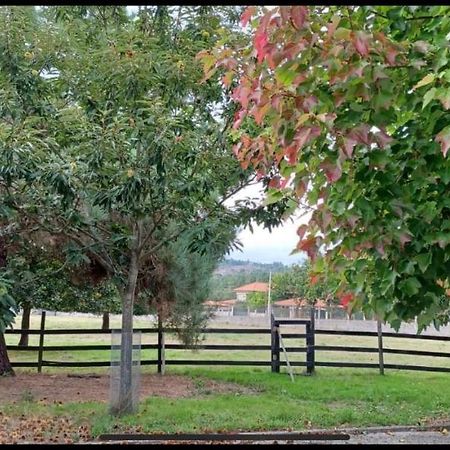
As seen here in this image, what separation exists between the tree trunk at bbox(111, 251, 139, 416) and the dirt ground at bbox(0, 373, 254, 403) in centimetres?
93

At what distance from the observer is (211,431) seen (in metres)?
5.12

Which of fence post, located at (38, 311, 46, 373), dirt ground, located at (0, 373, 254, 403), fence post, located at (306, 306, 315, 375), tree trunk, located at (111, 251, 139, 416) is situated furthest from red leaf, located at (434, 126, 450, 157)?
fence post, located at (38, 311, 46, 373)

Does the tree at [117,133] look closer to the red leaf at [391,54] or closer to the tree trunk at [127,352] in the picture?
the tree trunk at [127,352]

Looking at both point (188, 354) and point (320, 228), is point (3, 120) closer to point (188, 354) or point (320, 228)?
point (320, 228)

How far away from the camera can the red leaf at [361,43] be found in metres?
1.29

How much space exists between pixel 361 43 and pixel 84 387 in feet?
24.1

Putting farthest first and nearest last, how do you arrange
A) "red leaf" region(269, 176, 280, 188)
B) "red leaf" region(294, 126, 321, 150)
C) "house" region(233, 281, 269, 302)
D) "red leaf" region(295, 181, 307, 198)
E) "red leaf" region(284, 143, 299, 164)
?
"house" region(233, 281, 269, 302) < "red leaf" region(269, 176, 280, 188) < "red leaf" region(295, 181, 307, 198) < "red leaf" region(284, 143, 299, 164) < "red leaf" region(294, 126, 321, 150)

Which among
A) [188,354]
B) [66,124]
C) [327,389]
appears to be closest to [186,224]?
[66,124]

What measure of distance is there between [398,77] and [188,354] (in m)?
9.95

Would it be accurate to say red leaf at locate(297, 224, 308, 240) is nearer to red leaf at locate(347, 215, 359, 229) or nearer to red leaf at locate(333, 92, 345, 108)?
red leaf at locate(347, 215, 359, 229)

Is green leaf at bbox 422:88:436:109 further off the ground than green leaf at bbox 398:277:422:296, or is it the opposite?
green leaf at bbox 422:88:436:109

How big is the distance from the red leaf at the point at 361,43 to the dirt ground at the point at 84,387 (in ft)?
20.3

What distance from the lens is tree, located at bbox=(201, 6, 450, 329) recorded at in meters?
1.34

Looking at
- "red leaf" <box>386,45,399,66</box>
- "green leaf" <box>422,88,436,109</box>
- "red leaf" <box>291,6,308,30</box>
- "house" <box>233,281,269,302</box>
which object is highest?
"house" <box>233,281,269,302</box>
